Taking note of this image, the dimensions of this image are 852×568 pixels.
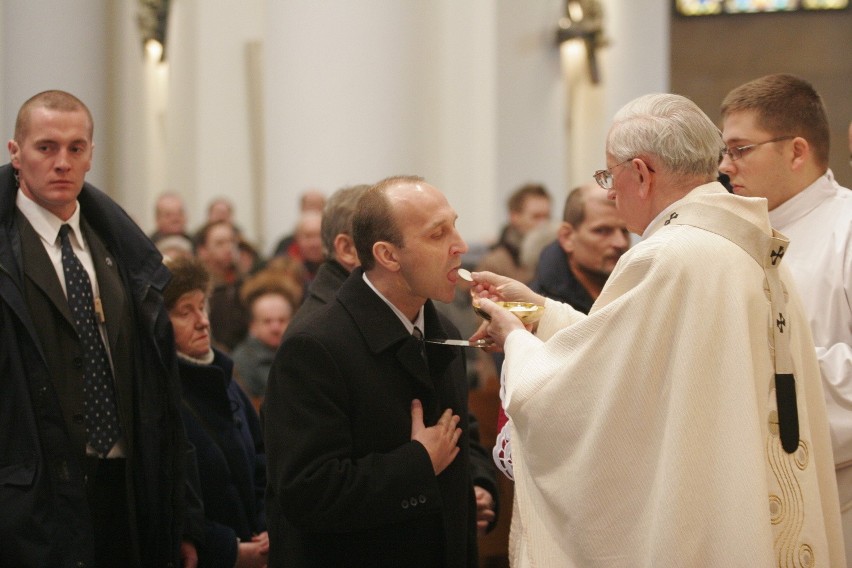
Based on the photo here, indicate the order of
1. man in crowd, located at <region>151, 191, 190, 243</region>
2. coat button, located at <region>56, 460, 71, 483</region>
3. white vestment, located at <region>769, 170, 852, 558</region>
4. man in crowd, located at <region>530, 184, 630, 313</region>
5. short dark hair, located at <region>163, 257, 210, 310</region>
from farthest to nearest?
man in crowd, located at <region>151, 191, 190, 243</region>
man in crowd, located at <region>530, 184, 630, 313</region>
short dark hair, located at <region>163, 257, 210, 310</region>
white vestment, located at <region>769, 170, 852, 558</region>
coat button, located at <region>56, 460, 71, 483</region>

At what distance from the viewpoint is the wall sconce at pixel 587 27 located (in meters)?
13.0

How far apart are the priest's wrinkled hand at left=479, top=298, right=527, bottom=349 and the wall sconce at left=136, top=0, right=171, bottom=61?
11.4 m

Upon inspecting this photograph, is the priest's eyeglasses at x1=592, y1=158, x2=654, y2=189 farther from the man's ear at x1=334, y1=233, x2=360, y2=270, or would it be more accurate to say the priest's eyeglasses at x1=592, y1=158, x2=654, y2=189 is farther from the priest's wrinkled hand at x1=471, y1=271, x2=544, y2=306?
the man's ear at x1=334, y1=233, x2=360, y2=270

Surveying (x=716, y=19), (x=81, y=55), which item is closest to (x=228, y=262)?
(x=81, y=55)

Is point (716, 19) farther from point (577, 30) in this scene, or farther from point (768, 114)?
point (768, 114)

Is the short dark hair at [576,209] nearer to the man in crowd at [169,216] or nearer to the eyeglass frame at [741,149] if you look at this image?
the eyeglass frame at [741,149]

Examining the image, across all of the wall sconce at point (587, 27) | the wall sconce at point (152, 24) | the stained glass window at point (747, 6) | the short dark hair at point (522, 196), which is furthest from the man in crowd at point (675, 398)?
the stained glass window at point (747, 6)

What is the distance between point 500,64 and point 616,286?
10.5 m

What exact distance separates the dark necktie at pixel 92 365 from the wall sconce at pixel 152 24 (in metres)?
10.7

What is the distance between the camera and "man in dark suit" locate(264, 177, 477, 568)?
3395 millimetres

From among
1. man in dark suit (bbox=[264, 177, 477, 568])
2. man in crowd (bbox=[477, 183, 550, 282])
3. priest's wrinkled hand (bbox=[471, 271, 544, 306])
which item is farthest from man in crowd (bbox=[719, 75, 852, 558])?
man in crowd (bbox=[477, 183, 550, 282])

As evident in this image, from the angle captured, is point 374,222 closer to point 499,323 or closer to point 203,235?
point 499,323

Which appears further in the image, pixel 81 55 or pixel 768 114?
pixel 81 55

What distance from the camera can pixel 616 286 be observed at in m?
3.32
